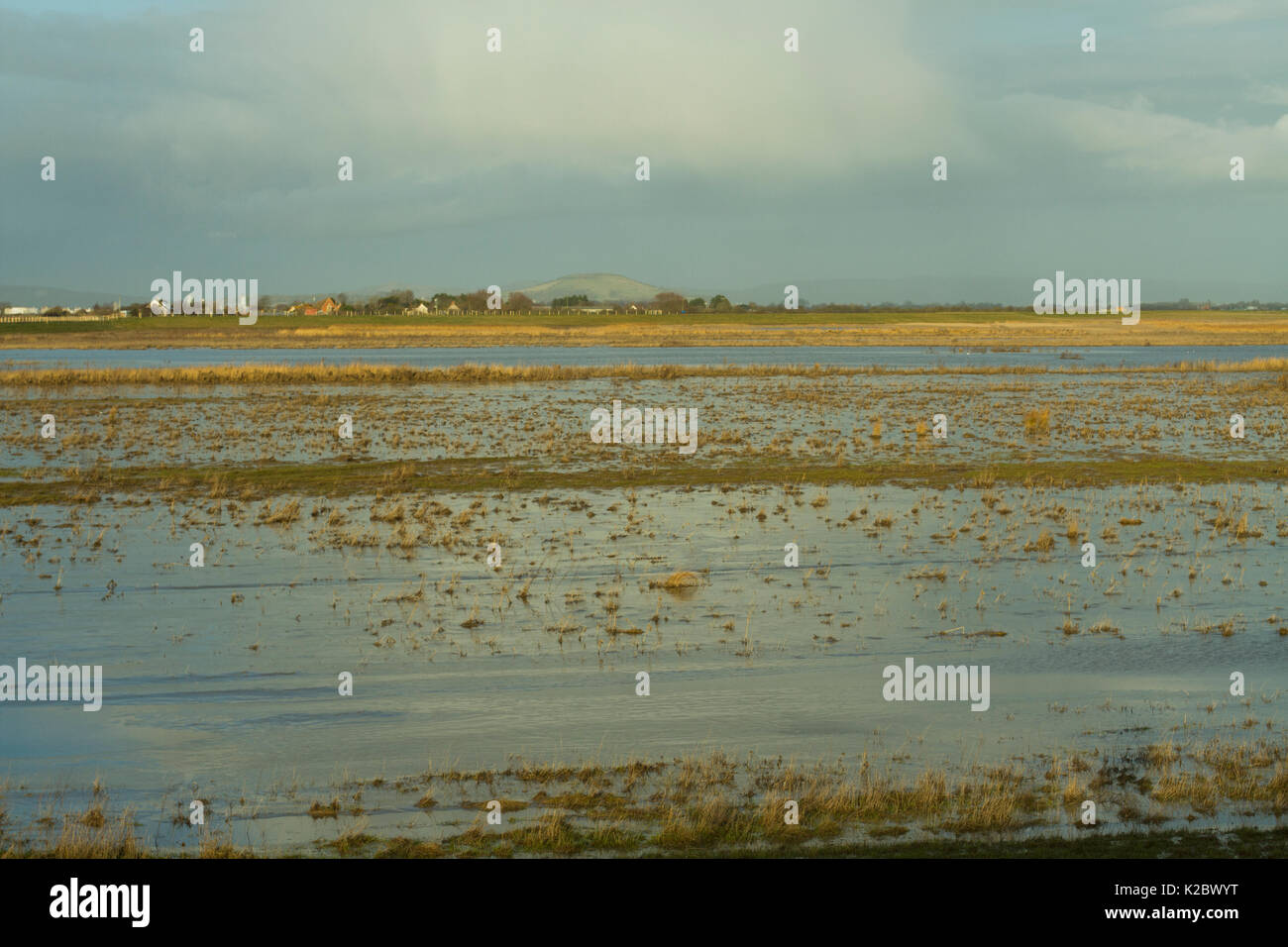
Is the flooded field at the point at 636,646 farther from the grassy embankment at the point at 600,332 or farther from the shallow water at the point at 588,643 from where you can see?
Answer: the grassy embankment at the point at 600,332

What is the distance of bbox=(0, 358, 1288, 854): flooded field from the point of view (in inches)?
367

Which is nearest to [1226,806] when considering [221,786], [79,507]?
[221,786]

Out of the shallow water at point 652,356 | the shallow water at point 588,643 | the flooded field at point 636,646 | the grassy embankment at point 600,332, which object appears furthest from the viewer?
the grassy embankment at point 600,332

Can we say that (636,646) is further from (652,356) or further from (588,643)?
(652,356)

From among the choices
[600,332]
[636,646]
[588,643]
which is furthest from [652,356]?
[636,646]

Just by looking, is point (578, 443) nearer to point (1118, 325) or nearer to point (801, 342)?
point (801, 342)

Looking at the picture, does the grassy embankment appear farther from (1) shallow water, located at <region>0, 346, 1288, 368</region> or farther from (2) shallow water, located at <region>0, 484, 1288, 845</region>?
(2) shallow water, located at <region>0, 484, 1288, 845</region>

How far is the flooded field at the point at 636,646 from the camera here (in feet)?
30.6

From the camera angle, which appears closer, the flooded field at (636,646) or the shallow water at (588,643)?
the flooded field at (636,646)

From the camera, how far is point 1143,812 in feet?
29.7

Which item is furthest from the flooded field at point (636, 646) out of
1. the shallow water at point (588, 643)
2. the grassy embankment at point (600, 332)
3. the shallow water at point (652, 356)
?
the grassy embankment at point (600, 332)

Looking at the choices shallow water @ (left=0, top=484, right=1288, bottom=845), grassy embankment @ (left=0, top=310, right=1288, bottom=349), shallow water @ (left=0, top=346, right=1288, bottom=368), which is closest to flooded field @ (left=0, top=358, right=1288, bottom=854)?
shallow water @ (left=0, top=484, right=1288, bottom=845)

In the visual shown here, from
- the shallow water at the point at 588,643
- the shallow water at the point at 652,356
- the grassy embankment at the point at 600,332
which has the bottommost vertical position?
the shallow water at the point at 588,643
